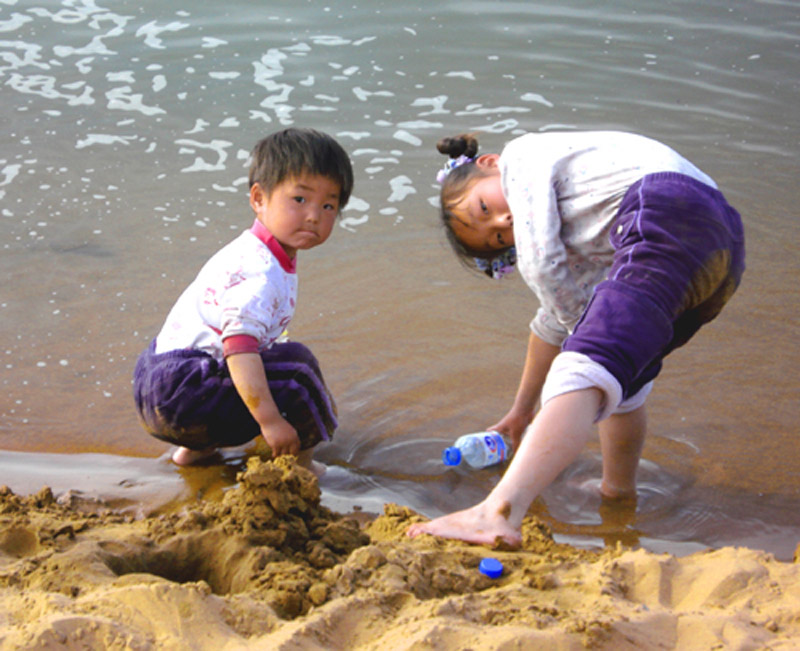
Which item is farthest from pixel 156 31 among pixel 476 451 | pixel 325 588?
pixel 325 588

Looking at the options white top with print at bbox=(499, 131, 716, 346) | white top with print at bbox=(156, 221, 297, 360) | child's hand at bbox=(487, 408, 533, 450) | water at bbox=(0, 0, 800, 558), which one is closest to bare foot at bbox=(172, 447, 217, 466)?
water at bbox=(0, 0, 800, 558)

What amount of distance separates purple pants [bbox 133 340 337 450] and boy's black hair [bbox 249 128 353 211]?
587 millimetres

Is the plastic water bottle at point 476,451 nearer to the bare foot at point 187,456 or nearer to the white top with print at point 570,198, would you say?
the white top with print at point 570,198

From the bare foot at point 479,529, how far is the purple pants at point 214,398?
92cm

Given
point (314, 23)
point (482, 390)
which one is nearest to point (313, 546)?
point (482, 390)

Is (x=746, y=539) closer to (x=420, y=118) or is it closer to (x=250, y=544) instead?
(x=250, y=544)

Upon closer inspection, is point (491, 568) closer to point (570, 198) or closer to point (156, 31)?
point (570, 198)

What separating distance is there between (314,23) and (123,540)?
23.5 feet

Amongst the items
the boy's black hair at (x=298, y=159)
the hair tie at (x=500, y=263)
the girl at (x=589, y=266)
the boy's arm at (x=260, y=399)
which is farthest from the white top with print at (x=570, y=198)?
the boy's arm at (x=260, y=399)

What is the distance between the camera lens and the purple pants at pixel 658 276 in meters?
2.14

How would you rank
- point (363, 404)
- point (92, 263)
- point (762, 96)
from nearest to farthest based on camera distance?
1. point (363, 404)
2. point (92, 263)
3. point (762, 96)

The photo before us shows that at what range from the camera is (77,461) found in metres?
3.03

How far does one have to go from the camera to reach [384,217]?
5180 mm

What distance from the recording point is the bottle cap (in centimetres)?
305
